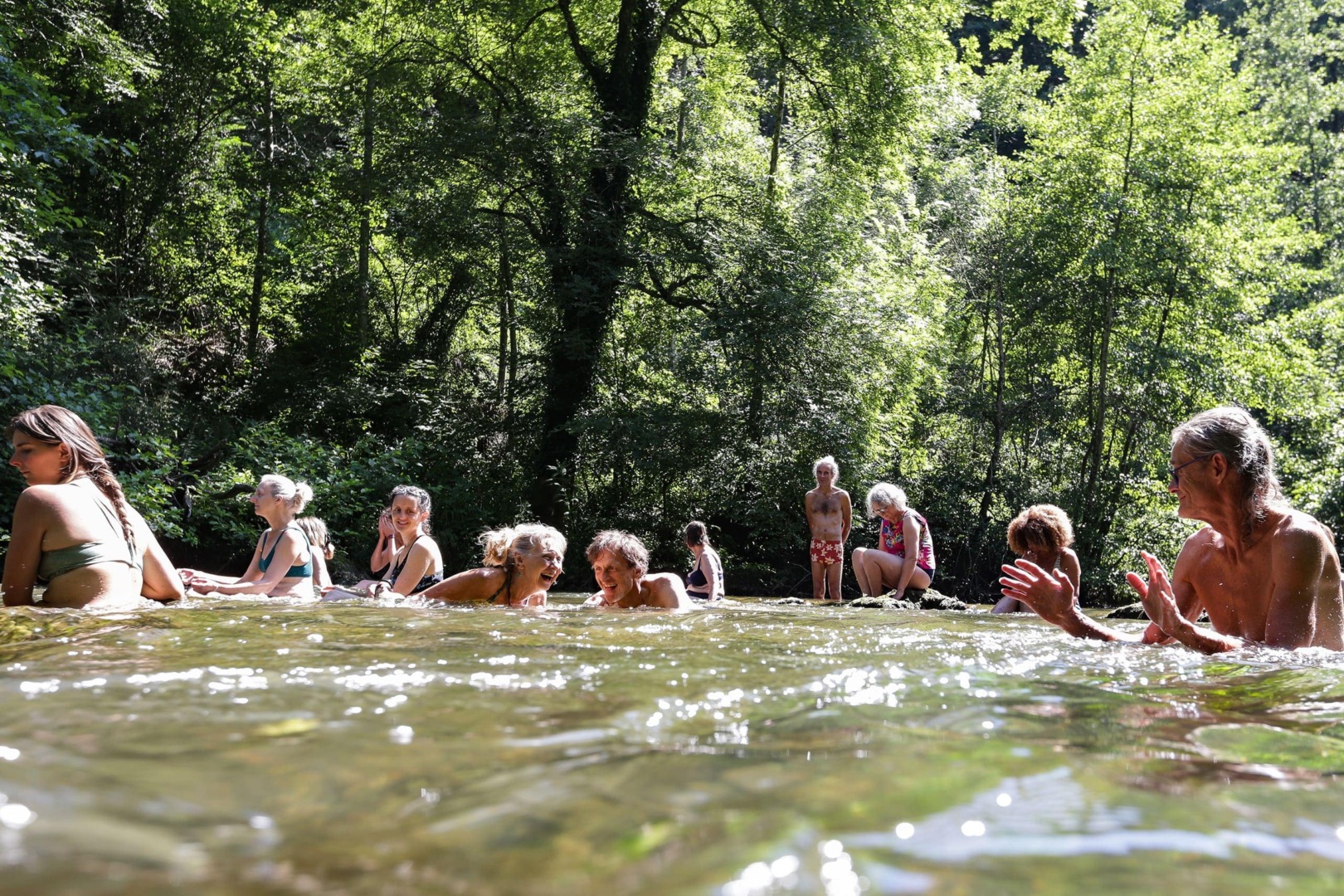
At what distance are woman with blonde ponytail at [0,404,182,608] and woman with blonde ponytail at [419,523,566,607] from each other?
2.20 meters

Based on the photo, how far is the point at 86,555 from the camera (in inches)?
209

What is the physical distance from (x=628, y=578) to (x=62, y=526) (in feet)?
11.1

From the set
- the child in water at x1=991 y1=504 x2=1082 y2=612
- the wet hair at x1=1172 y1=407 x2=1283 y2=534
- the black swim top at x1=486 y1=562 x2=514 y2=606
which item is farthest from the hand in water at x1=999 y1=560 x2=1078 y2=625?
the black swim top at x1=486 y1=562 x2=514 y2=606

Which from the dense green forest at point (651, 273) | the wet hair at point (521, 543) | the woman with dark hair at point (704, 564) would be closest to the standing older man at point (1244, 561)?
the wet hair at point (521, 543)

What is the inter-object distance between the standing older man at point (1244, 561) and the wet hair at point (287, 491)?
523 centimetres

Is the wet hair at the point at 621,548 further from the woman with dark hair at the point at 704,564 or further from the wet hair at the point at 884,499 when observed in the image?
the wet hair at the point at 884,499

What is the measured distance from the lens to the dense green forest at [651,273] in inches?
679

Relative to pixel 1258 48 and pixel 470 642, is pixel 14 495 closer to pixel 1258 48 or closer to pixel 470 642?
pixel 470 642

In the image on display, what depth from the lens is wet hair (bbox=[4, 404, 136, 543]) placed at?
5230mm

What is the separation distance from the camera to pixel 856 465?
1817cm

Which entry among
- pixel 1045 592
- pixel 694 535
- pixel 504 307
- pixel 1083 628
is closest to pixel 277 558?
pixel 694 535

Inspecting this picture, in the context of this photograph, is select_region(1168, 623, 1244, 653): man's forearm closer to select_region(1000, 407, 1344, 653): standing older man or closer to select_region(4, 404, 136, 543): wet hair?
select_region(1000, 407, 1344, 653): standing older man

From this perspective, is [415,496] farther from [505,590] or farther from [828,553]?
[828,553]

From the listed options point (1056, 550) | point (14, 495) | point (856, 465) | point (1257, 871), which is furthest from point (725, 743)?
point (856, 465)
